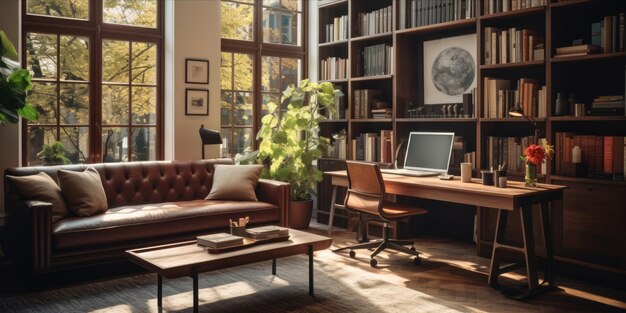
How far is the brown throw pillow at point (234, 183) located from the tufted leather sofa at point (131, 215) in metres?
0.10

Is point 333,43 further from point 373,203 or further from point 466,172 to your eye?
point 466,172

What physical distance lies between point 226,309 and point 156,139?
290 cm

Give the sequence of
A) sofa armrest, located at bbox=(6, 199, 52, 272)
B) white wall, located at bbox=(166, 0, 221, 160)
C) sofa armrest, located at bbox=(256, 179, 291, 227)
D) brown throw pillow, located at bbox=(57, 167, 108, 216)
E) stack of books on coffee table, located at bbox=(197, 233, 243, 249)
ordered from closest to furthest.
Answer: stack of books on coffee table, located at bbox=(197, 233, 243, 249) → sofa armrest, located at bbox=(6, 199, 52, 272) → brown throw pillow, located at bbox=(57, 167, 108, 216) → sofa armrest, located at bbox=(256, 179, 291, 227) → white wall, located at bbox=(166, 0, 221, 160)

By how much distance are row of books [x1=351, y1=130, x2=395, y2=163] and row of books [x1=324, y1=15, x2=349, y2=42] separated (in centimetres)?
121

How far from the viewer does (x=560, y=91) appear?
4527 mm

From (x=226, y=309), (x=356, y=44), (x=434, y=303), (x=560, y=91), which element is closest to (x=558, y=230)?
(x=560, y=91)

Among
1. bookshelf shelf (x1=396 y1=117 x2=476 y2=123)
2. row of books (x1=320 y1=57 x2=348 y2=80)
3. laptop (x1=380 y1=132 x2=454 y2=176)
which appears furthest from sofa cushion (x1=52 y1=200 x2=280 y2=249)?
row of books (x1=320 y1=57 x2=348 y2=80)

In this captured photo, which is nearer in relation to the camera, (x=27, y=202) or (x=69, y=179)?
(x=27, y=202)

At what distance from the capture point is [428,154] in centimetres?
508

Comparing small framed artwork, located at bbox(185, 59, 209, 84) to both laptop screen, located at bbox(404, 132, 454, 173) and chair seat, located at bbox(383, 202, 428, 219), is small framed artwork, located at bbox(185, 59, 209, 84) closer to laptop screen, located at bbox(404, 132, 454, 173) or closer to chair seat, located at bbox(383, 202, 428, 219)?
laptop screen, located at bbox(404, 132, 454, 173)

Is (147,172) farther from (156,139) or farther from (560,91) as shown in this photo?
(560,91)

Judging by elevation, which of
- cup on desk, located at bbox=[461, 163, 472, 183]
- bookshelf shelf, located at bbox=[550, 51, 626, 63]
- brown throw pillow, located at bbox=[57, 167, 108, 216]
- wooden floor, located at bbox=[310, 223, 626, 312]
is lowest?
wooden floor, located at bbox=[310, 223, 626, 312]

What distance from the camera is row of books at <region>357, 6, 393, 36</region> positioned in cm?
Answer: 591

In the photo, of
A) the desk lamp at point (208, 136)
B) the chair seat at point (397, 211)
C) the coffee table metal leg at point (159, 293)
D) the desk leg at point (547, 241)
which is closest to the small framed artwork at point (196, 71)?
the desk lamp at point (208, 136)
